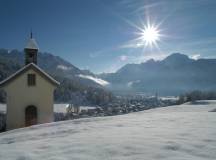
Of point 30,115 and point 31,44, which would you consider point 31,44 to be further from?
point 30,115

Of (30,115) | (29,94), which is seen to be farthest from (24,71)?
(30,115)

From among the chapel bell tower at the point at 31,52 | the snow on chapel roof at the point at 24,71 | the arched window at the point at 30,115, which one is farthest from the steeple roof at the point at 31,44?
the arched window at the point at 30,115

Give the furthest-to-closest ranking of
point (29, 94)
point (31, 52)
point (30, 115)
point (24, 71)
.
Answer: point (31, 52), point (30, 115), point (29, 94), point (24, 71)

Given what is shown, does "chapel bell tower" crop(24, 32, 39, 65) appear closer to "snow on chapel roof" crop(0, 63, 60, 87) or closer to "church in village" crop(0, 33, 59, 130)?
"church in village" crop(0, 33, 59, 130)

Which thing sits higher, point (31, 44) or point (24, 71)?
point (31, 44)

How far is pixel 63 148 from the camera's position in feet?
24.2

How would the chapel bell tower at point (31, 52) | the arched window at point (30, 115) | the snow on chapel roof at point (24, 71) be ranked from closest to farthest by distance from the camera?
the snow on chapel roof at point (24, 71) → the arched window at point (30, 115) → the chapel bell tower at point (31, 52)

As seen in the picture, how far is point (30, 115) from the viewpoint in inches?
1045

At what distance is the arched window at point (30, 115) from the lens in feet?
86.3

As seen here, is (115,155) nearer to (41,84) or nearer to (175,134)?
(175,134)

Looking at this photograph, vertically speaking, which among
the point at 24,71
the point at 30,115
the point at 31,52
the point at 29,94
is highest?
the point at 31,52

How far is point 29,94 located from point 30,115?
210 cm

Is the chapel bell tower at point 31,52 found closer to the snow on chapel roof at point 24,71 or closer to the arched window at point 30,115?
the snow on chapel roof at point 24,71

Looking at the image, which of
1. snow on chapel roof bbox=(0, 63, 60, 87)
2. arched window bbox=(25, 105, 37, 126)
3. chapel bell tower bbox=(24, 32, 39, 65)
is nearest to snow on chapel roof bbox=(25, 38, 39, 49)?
chapel bell tower bbox=(24, 32, 39, 65)
